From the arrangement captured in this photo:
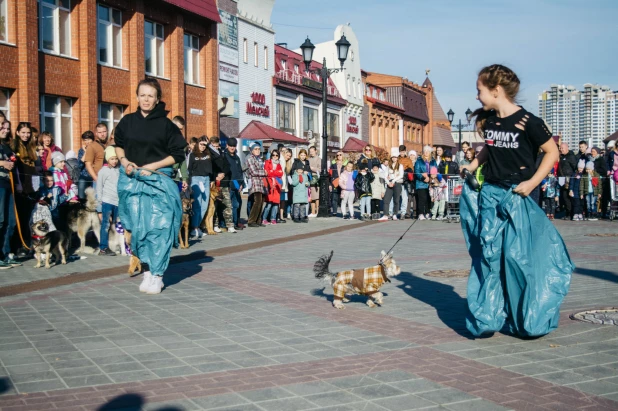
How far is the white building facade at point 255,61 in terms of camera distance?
40844 mm

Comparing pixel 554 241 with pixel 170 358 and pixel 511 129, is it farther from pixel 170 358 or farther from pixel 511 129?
pixel 170 358

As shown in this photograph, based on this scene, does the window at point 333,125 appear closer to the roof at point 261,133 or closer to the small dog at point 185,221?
A: the roof at point 261,133

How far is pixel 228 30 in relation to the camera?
38781mm

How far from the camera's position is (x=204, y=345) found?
5836mm

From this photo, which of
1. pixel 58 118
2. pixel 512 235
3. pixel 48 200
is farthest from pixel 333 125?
pixel 512 235

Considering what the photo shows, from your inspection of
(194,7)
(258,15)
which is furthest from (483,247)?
(258,15)

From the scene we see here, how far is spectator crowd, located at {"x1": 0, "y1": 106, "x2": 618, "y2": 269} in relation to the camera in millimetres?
11531

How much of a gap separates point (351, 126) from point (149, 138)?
2152 inches

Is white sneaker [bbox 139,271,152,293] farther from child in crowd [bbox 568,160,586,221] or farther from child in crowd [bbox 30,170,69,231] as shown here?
child in crowd [bbox 568,160,586,221]

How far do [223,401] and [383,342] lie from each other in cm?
191

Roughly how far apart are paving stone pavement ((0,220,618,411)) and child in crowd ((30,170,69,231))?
95.2 inches

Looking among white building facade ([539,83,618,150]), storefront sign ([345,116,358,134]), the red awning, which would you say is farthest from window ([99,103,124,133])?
white building facade ([539,83,618,150])

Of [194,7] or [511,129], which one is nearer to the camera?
[511,129]

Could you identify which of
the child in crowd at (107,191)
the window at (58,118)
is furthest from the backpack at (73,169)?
the window at (58,118)
